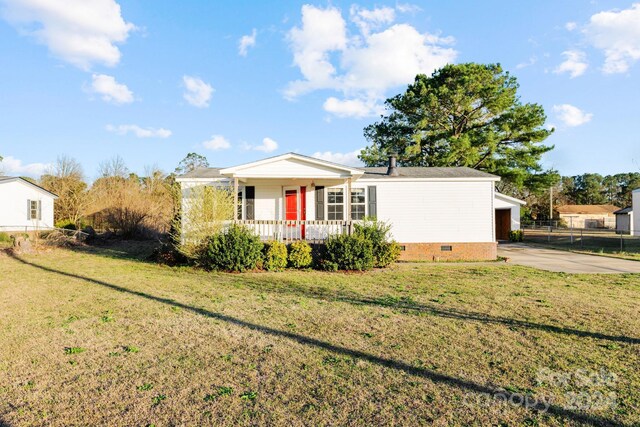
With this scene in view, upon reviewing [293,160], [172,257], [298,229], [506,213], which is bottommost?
[172,257]

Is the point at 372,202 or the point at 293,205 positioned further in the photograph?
the point at 293,205

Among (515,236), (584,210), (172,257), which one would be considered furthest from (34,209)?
(584,210)

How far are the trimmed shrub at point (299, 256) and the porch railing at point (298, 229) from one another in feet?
2.28

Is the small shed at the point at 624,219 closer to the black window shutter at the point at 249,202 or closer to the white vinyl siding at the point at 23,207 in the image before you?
the black window shutter at the point at 249,202

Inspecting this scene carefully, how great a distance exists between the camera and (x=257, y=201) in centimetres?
1558

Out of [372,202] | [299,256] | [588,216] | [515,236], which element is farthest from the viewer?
[588,216]

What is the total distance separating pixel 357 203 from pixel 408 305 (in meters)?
8.34

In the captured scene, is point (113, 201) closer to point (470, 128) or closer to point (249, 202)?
point (249, 202)

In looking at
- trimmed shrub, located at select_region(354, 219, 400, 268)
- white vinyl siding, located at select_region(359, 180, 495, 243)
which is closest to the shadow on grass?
trimmed shrub, located at select_region(354, 219, 400, 268)

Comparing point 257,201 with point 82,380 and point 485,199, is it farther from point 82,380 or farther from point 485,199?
point 82,380

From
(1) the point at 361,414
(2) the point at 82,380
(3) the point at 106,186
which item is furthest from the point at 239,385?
(3) the point at 106,186

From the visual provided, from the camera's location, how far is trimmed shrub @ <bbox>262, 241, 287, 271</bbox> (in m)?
12.3

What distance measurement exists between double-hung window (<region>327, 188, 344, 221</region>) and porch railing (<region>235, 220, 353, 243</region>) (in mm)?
1432

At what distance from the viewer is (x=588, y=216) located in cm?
5334
